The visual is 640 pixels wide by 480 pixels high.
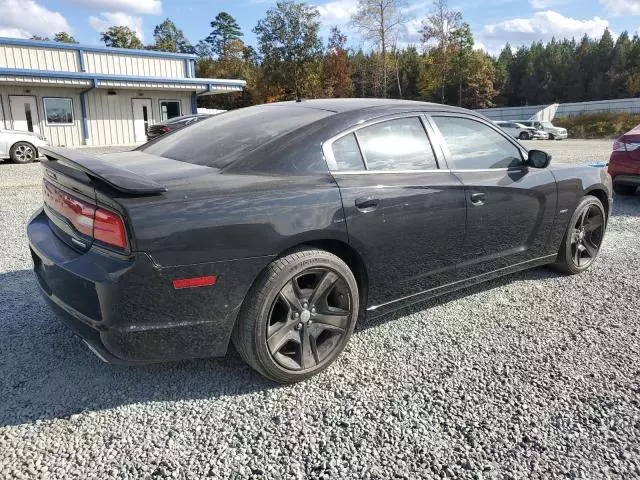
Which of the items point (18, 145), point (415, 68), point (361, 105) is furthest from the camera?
point (415, 68)

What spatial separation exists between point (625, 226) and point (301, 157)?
18.1ft

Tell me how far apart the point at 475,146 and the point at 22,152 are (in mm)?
13522

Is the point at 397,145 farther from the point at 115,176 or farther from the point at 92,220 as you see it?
the point at 92,220

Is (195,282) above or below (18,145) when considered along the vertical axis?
below

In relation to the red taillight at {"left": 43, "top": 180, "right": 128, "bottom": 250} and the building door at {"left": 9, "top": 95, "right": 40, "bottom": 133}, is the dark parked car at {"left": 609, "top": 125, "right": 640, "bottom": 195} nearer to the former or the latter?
the red taillight at {"left": 43, "top": 180, "right": 128, "bottom": 250}

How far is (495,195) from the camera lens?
352 cm

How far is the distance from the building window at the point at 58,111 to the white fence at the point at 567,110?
35964 millimetres

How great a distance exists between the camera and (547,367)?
2914 millimetres

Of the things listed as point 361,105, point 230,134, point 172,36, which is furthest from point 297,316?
point 172,36

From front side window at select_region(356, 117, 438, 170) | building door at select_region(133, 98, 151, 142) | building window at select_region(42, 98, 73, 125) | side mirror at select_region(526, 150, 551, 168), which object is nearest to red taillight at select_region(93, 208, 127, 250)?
front side window at select_region(356, 117, 438, 170)

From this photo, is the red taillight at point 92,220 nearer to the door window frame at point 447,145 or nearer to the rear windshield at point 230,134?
the rear windshield at point 230,134

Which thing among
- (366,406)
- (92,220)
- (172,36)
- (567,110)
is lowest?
(366,406)

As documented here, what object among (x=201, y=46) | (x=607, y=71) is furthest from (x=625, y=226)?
(x=201, y=46)

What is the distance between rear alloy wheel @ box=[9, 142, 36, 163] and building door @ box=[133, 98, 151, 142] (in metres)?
12.5
